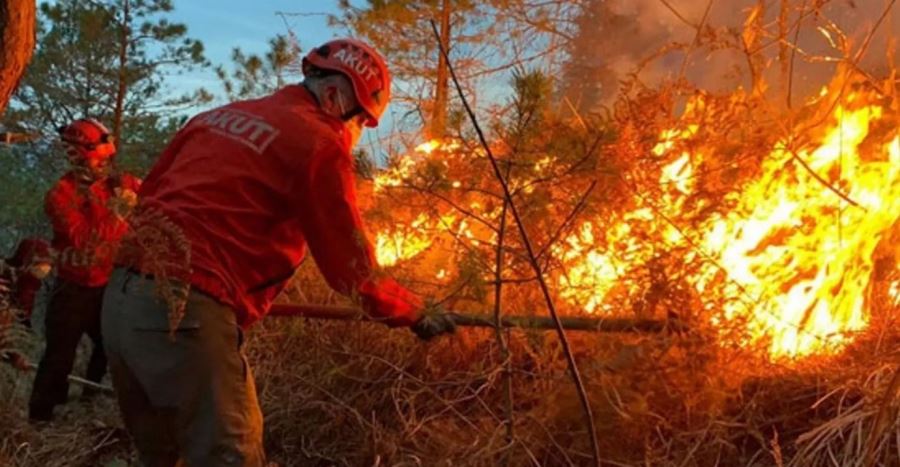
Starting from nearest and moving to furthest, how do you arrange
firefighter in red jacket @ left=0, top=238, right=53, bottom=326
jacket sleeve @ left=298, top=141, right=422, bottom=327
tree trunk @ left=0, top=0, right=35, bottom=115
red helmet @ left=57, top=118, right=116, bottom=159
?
jacket sleeve @ left=298, top=141, right=422, bottom=327, tree trunk @ left=0, top=0, right=35, bottom=115, firefighter in red jacket @ left=0, top=238, right=53, bottom=326, red helmet @ left=57, top=118, right=116, bottom=159

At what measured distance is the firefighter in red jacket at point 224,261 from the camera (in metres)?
3.10

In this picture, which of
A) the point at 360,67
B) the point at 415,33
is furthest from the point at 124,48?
the point at 360,67

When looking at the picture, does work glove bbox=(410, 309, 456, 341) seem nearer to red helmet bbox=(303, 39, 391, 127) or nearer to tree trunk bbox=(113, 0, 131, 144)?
red helmet bbox=(303, 39, 391, 127)

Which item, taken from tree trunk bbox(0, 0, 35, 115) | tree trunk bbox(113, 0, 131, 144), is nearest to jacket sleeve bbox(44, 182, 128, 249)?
tree trunk bbox(0, 0, 35, 115)

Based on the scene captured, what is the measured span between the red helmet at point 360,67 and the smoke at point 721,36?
2.01m

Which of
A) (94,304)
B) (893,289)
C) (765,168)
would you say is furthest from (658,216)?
(94,304)

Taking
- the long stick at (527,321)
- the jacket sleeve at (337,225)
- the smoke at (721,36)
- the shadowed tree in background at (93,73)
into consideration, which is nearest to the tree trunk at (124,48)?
the shadowed tree in background at (93,73)

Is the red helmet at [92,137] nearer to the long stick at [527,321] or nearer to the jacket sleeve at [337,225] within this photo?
the long stick at [527,321]

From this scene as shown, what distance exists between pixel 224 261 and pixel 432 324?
0.92 metres

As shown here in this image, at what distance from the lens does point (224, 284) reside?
3189 millimetres

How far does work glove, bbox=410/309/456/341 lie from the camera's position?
12.1ft

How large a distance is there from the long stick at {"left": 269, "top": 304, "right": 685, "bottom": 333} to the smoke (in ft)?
5.27

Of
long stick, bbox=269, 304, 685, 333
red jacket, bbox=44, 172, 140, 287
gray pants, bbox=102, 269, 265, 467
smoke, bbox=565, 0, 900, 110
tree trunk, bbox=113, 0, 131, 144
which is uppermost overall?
tree trunk, bbox=113, 0, 131, 144

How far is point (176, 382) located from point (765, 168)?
297 centimetres
